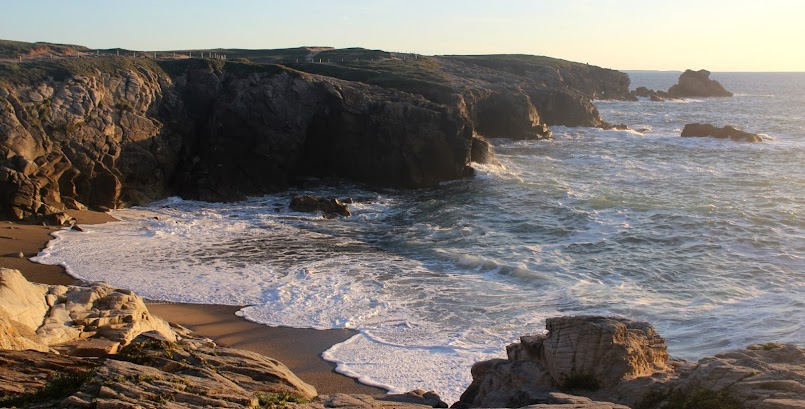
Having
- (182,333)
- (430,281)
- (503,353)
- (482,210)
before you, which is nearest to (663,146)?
(482,210)

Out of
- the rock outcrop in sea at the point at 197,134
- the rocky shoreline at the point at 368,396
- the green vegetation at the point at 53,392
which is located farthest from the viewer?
the rock outcrop in sea at the point at 197,134

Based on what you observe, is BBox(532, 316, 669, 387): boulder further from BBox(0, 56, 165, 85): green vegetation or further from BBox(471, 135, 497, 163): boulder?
BBox(471, 135, 497, 163): boulder

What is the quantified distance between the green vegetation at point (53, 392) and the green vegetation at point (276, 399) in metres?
2.20

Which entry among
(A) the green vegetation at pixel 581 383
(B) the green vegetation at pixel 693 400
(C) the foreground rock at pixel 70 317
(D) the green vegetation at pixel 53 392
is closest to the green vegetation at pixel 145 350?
(D) the green vegetation at pixel 53 392

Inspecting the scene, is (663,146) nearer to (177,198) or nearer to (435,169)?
(435,169)

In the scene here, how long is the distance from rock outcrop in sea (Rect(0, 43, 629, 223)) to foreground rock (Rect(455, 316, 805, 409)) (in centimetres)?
2401

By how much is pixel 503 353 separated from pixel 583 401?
703 centimetres

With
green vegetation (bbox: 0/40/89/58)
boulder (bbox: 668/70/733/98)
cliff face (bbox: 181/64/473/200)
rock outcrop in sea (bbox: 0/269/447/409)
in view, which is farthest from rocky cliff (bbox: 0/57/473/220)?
boulder (bbox: 668/70/733/98)

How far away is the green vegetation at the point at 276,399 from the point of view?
981 centimetres

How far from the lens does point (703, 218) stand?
105 ft

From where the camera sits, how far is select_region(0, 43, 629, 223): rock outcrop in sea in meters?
33.2

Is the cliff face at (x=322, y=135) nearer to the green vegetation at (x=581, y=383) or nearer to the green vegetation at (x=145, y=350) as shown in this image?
the green vegetation at (x=145, y=350)

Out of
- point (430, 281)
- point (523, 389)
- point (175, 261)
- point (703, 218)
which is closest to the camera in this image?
point (523, 389)

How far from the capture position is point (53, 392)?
940cm
